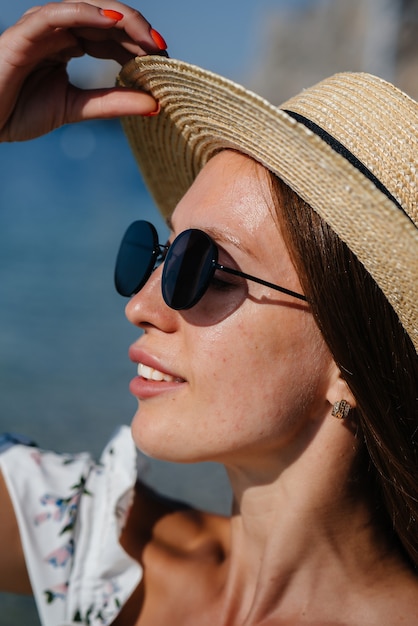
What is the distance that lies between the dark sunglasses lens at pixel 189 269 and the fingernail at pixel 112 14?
22.4 inches

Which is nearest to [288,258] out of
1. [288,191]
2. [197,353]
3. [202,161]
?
[288,191]

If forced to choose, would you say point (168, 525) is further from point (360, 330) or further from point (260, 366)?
point (360, 330)

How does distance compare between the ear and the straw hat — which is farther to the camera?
the ear

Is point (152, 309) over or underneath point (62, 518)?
over

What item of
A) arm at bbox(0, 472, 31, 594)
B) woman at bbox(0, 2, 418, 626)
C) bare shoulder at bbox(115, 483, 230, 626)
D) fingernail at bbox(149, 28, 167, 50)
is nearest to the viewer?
woman at bbox(0, 2, 418, 626)

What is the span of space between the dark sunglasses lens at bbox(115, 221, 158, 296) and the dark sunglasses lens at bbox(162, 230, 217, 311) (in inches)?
9.1

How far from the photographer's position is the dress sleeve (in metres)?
2.24

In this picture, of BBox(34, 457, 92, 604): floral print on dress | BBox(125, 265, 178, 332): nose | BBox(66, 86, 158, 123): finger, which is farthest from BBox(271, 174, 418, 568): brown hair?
BBox(34, 457, 92, 604): floral print on dress

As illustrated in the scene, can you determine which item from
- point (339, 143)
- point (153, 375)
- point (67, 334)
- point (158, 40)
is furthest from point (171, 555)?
point (67, 334)

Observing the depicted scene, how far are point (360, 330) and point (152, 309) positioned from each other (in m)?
0.55

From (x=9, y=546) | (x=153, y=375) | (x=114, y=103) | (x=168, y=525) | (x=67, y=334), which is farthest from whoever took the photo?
(x=67, y=334)

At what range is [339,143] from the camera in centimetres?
172

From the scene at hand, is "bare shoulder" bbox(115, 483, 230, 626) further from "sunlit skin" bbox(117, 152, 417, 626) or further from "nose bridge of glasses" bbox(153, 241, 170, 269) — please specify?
"nose bridge of glasses" bbox(153, 241, 170, 269)

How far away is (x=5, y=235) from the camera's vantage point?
468 inches
